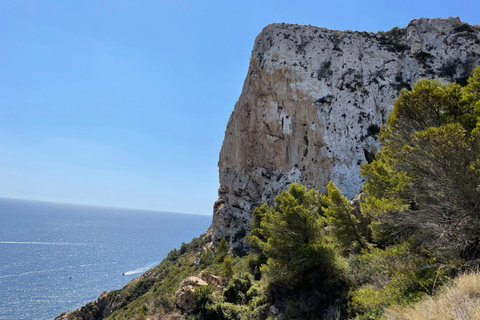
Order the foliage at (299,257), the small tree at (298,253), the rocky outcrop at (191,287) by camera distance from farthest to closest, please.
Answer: the rocky outcrop at (191,287) < the small tree at (298,253) < the foliage at (299,257)

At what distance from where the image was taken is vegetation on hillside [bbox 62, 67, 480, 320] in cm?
668

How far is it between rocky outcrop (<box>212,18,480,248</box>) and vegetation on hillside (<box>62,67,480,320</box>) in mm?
Result: 17617

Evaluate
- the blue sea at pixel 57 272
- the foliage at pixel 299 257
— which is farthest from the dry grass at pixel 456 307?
the blue sea at pixel 57 272

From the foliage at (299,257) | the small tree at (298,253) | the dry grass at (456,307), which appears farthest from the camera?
the small tree at (298,253)

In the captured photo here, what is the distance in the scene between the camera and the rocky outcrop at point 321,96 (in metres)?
31.0

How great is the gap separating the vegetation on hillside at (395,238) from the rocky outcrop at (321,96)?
Answer: 57.8 feet

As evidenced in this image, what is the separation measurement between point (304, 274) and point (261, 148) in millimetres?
28958

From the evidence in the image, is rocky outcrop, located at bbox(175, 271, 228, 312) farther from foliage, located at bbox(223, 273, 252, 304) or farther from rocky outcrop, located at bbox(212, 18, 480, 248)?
rocky outcrop, located at bbox(212, 18, 480, 248)

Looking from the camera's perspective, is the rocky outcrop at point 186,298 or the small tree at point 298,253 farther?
the rocky outcrop at point 186,298

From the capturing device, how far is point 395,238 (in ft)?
35.8

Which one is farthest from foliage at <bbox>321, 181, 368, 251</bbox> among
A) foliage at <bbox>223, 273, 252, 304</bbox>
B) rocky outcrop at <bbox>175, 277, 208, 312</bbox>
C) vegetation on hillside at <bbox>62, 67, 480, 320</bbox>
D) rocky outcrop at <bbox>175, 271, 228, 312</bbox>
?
rocky outcrop at <bbox>175, 277, 208, 312</bbox>

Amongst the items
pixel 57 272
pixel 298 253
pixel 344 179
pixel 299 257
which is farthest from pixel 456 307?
pixel 57 272

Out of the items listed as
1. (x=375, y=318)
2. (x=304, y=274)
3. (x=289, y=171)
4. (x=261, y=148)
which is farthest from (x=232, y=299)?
(x=261, y=148)

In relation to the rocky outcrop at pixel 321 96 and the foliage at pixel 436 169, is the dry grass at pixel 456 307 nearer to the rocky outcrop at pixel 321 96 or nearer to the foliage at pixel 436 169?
the foliage at pixel 436 169
